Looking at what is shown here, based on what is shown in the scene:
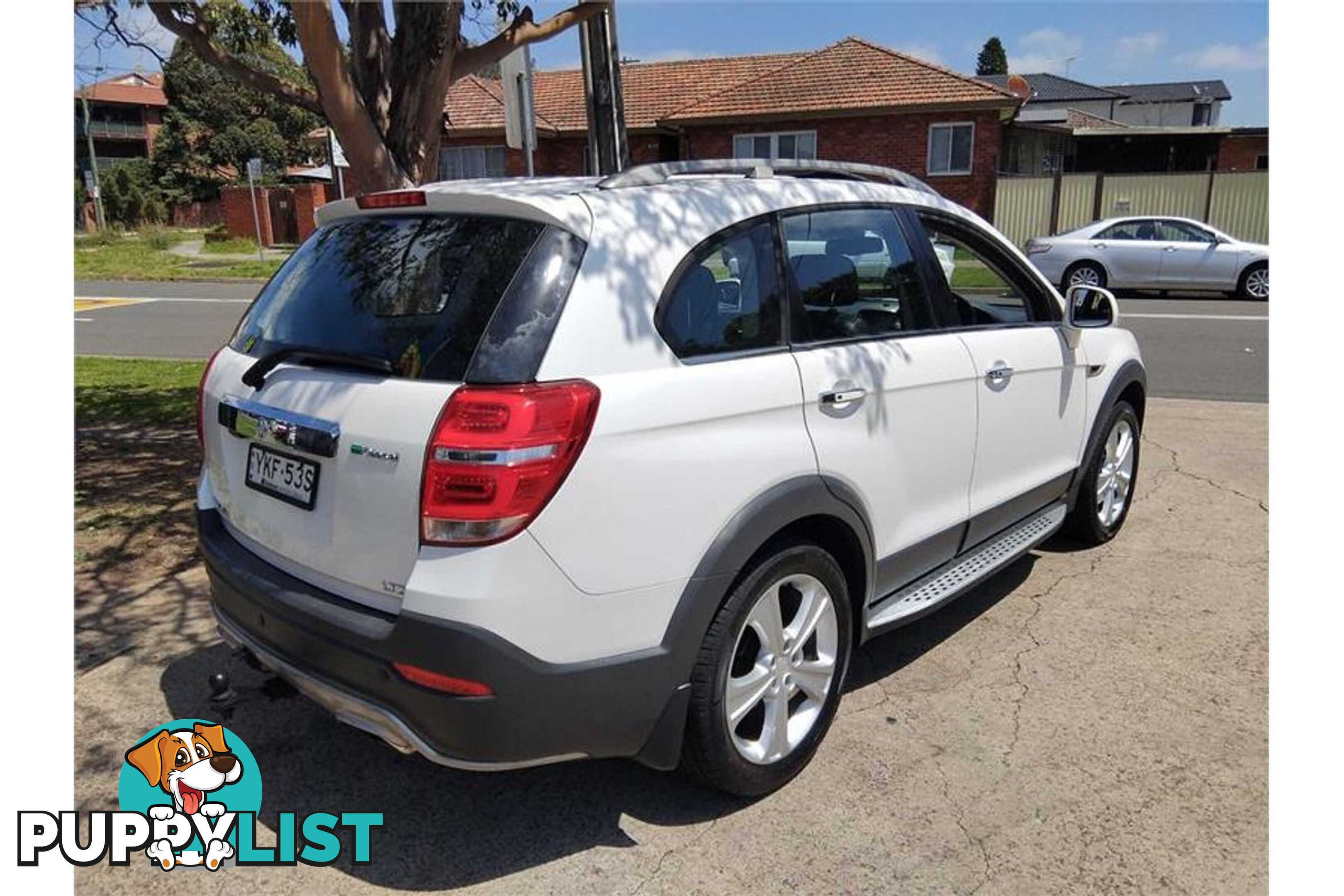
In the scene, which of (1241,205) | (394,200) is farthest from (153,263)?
(394,200)

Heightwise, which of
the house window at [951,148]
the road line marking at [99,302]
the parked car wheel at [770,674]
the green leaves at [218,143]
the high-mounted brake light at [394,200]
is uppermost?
the green leaves at [218,143]

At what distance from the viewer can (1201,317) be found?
14242 mm

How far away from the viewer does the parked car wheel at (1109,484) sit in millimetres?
4754

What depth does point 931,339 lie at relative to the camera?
3498mm

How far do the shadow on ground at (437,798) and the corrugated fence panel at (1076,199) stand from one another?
76.2ft

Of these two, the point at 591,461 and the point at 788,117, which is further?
the point at 788,117

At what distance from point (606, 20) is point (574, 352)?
203 inches

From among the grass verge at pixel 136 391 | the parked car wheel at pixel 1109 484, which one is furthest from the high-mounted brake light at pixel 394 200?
the grass verge at pixel 136 391

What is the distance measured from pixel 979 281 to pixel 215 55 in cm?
413

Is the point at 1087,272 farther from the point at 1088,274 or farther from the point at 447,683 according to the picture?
the point at 447,683

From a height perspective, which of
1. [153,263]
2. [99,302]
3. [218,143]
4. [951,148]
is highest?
[218,143]

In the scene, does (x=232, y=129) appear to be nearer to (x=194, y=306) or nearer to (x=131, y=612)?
(x=194, y=306)

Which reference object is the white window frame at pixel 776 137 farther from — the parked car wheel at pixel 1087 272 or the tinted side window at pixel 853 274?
the tinted side window at pixel 853 274

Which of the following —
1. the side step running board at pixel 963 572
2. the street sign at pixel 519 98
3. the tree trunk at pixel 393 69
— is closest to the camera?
the side step running board at pixel 963 572
